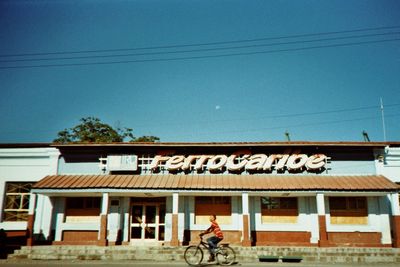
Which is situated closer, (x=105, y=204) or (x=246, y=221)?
(x=246, y=221)

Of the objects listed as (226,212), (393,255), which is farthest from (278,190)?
(393,255)

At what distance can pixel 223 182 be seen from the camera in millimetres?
16766

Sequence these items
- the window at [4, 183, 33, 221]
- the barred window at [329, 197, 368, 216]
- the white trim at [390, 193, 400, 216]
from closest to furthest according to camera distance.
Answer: the white trim at [390, 193, 400, 216] < the barred window at [329, 197, 368, 216] < the window at [4, 183, 33, 221]

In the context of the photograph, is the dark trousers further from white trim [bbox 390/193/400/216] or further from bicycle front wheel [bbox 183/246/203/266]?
white trim [bbox 390/193/400/216]

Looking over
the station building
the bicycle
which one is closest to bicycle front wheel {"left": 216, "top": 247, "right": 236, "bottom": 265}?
the bicycle

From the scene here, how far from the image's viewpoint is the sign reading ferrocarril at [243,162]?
695 inches

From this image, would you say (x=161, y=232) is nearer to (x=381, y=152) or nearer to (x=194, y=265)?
(x=194, y=265)

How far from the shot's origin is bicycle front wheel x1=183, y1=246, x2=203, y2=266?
11923 mm

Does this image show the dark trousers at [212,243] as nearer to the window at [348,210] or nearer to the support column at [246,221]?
the support column at [246,221]

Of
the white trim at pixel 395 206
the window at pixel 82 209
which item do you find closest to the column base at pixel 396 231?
the white trim at pixel 395 206

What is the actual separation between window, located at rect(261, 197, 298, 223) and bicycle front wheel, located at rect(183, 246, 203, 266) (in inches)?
253

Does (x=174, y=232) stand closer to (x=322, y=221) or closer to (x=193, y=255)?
(x=193, y=255)

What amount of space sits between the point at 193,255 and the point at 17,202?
1225 cm

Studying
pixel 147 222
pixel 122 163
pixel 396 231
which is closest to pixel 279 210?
pixel 396 231
